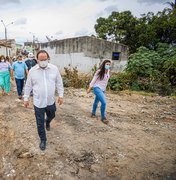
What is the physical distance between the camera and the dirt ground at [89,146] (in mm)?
2873

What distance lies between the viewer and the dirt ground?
9.43ft

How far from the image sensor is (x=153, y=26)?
15.5 metres

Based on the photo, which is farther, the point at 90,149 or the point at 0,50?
the point at 0,50

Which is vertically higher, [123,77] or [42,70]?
[42,70]

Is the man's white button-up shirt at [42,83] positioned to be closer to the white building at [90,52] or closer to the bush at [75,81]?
the bush at [75,81]

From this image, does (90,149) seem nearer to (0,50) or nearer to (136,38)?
(136,38)

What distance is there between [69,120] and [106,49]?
10.5 meters

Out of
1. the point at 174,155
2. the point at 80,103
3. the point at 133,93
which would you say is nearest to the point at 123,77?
the point at 133,93

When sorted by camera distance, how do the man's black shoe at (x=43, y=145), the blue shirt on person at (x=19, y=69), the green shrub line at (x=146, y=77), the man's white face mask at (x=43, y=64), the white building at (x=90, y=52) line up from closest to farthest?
the man's white face mask at (x=43, y=64) < the man's black shoe at (x=43, y=145) < the blue shirt on person at (x=19, y=69) < the green shrub line at (x=146, y=77) < the white building at (x=90, y=52)

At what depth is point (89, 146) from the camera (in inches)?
139

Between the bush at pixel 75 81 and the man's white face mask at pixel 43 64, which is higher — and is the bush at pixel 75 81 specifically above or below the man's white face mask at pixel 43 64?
below

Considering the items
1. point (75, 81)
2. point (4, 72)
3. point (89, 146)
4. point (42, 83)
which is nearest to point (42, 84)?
point (42, 83)

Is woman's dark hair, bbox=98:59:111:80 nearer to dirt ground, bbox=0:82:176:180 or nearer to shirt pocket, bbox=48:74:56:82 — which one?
dirt ground, bbox=0:82:176:180

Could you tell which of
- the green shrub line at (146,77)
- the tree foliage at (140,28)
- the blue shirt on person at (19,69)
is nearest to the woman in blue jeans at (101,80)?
the blue shirt on person at (19,69)
